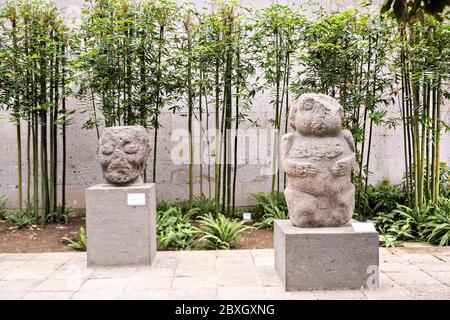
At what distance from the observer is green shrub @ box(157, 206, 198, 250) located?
529cm

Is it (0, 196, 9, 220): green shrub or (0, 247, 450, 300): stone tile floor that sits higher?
(0, 196, 9, 220): green shrub

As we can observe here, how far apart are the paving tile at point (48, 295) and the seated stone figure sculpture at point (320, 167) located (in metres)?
2.05

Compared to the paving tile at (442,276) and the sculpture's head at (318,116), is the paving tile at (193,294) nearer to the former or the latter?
the sculpture's head at (318,116)

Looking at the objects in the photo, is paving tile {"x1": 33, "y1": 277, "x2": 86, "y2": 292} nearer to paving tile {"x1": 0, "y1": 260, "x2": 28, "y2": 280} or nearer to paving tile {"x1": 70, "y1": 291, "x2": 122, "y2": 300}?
paving tile {"x1": 70, "y1": 291, "x2": 122, "y2": 300}

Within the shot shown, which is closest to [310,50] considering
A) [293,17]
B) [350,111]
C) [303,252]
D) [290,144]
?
[293,17]

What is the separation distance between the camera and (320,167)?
364 centimetres

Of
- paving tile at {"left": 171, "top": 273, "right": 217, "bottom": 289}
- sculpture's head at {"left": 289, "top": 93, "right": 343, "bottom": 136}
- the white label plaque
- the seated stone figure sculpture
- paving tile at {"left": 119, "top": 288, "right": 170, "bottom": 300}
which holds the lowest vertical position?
paving tile at {"left": 171, "top": 273, "right": 217, "bottom": 289}

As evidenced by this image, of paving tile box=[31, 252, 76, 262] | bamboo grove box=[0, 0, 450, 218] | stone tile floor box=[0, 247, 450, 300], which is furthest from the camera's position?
bamboo grove box=[0, 0, 450, 218]

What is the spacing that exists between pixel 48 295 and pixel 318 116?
9.02ft

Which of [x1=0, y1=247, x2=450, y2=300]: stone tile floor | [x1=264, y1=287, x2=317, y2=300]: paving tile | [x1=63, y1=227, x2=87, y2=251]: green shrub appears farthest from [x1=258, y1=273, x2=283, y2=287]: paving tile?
[x1=63, y1=227, x2=87, y2=251]: green shrub

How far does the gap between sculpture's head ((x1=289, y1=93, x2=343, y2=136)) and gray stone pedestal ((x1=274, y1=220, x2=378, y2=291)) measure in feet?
2.95

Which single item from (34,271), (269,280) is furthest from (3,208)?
(269,280)

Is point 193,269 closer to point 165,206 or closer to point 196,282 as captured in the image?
point 196,282

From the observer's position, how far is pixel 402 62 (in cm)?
573
